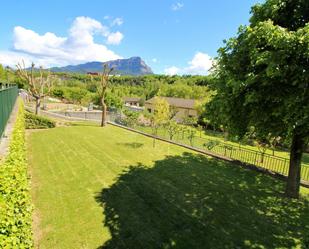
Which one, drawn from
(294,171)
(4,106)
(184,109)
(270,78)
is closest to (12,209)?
(270,78)

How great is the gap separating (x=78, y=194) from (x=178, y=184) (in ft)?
12.4

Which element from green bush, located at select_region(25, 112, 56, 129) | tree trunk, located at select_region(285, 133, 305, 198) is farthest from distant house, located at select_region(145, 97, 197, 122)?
tree trunk, located at select_region(285, 133, 305, 198)

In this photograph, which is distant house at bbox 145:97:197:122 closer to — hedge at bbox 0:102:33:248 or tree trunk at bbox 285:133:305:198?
tree trunk at bbox 285:133:305:198

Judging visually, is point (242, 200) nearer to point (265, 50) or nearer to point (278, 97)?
point (278, 97)

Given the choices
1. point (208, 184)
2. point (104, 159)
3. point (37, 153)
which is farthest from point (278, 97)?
point (37, 153)

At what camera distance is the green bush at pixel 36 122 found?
19.4 m

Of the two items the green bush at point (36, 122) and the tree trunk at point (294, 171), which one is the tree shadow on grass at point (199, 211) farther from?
the green bush at point (36, 122)

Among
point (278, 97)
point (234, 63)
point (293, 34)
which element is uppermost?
point (293, 34)

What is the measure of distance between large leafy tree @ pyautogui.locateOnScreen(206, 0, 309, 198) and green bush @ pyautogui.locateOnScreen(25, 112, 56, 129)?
1663 centimetres

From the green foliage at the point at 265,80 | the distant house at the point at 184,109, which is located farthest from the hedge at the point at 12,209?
the distant house at the point at 184,109

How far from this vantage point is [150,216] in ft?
21.4

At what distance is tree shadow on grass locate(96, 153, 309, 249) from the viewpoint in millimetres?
5566

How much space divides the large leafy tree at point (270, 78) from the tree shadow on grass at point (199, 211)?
1.52 meters

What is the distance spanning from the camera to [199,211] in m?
6.92
